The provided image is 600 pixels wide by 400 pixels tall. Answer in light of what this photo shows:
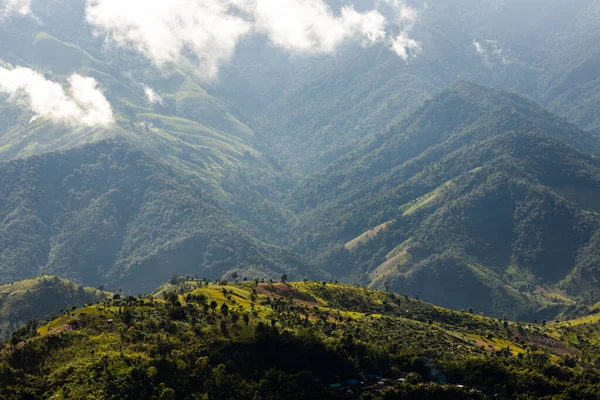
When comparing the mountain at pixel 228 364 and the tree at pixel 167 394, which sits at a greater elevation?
the mountain at pixel 228 364

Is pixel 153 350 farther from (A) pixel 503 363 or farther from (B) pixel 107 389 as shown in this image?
(A) pixel 503 363

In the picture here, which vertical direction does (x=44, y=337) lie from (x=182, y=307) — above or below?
below

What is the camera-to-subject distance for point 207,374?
150 m

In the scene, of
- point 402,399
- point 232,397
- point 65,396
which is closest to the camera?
point 65,396

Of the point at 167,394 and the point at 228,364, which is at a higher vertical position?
the point at 228,364

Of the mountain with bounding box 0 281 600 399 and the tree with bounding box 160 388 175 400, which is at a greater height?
the mountain with bounding box 0 281 600 399

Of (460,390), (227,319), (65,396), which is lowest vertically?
(65,396)

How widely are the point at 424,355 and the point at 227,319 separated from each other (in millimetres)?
57254

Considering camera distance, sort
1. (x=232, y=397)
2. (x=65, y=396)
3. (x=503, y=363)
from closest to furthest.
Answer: (x=65, y=396)
(x=232, y=397)
(x=503, y=363)

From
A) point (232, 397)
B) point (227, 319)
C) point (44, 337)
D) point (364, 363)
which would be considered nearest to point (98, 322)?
point (44, 337)

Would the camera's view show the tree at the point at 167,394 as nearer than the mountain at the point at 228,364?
Yes

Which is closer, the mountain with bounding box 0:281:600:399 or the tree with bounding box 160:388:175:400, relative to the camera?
the tree with bounding box 160:388:175:400

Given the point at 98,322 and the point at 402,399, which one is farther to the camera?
the point at 98,322

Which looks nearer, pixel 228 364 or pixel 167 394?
pixel 167 394
